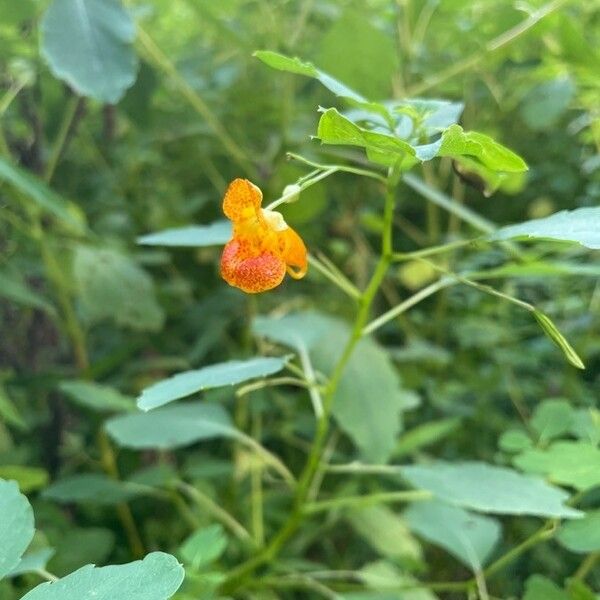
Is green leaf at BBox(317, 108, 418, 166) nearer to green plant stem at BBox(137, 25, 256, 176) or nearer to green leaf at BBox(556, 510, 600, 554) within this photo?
green leaf at BBox(556, 510, 600, 554)

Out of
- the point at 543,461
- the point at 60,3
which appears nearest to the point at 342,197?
the point at 60,3

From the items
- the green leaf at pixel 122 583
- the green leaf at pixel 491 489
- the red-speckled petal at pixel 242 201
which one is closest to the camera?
the green leaf at pixel 122 583

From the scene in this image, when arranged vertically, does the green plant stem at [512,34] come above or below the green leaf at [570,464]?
above

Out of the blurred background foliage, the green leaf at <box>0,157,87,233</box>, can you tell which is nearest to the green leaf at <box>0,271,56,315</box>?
the blurred background foliage

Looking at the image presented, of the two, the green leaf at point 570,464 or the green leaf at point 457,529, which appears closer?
the green leaf at point 570,464

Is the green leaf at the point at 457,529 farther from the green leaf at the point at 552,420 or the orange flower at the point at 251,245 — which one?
the orange flower at the point at 251,245

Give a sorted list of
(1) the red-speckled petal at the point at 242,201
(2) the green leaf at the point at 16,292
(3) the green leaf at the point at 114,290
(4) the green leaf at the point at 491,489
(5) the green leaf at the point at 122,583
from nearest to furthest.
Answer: (5) the green leaf at the point at 122,583 < (1) the red-speckled petal at the point at 242,201 < (4) the green leaf at the point at 491,489 < (2) the green leaf at the point at 16,292 < (3) the green leaf at the point at 114,290

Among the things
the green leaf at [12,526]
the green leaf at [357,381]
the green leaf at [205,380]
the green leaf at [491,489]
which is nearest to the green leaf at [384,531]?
the green leaf at [357,381]
